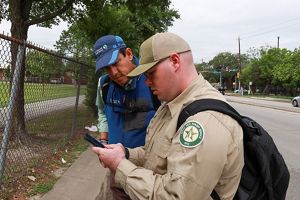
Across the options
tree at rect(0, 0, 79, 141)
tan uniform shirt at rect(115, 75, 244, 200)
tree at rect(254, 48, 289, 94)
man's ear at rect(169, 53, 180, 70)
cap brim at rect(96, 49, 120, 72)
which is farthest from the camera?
tree at rect(254, 48, 289, 94)

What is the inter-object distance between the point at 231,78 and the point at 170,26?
91.8m

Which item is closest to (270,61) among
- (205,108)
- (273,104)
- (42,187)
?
(273,104)

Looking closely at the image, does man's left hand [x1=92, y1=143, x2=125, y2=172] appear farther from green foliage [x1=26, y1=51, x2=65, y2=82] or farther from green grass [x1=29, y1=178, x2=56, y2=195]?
green foliage [x1=26, y1=51, x2=65, y2=82]

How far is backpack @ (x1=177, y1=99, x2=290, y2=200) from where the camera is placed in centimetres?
186

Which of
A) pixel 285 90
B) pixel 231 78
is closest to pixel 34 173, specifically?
pixel 285 90

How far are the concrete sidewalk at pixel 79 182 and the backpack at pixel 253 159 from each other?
3.74 m

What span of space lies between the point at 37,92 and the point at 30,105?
244mm

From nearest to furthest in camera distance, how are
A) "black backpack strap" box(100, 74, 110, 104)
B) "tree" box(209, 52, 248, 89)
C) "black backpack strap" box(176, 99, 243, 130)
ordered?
"black backpack strap" box(176, 99, 243, 130) < "black backpack strap" box(100, 74, 110, 104) < "tree" box(209, 52, 248, 89)

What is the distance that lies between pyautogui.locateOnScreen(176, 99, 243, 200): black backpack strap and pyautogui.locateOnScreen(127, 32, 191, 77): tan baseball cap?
248 mm

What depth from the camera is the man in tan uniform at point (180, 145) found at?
1723 millimetres

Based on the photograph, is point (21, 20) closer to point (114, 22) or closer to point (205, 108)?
point (114, 22)

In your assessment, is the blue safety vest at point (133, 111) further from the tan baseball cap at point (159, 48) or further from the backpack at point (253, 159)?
the backpack at point (253, 159)

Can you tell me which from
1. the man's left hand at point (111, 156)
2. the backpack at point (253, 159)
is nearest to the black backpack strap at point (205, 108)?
the backpack at point (253, 159)

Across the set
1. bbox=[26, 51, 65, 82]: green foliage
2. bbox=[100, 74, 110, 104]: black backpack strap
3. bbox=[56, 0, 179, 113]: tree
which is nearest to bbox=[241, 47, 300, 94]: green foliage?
bbox=[56, 0, 179, 113]: tree
